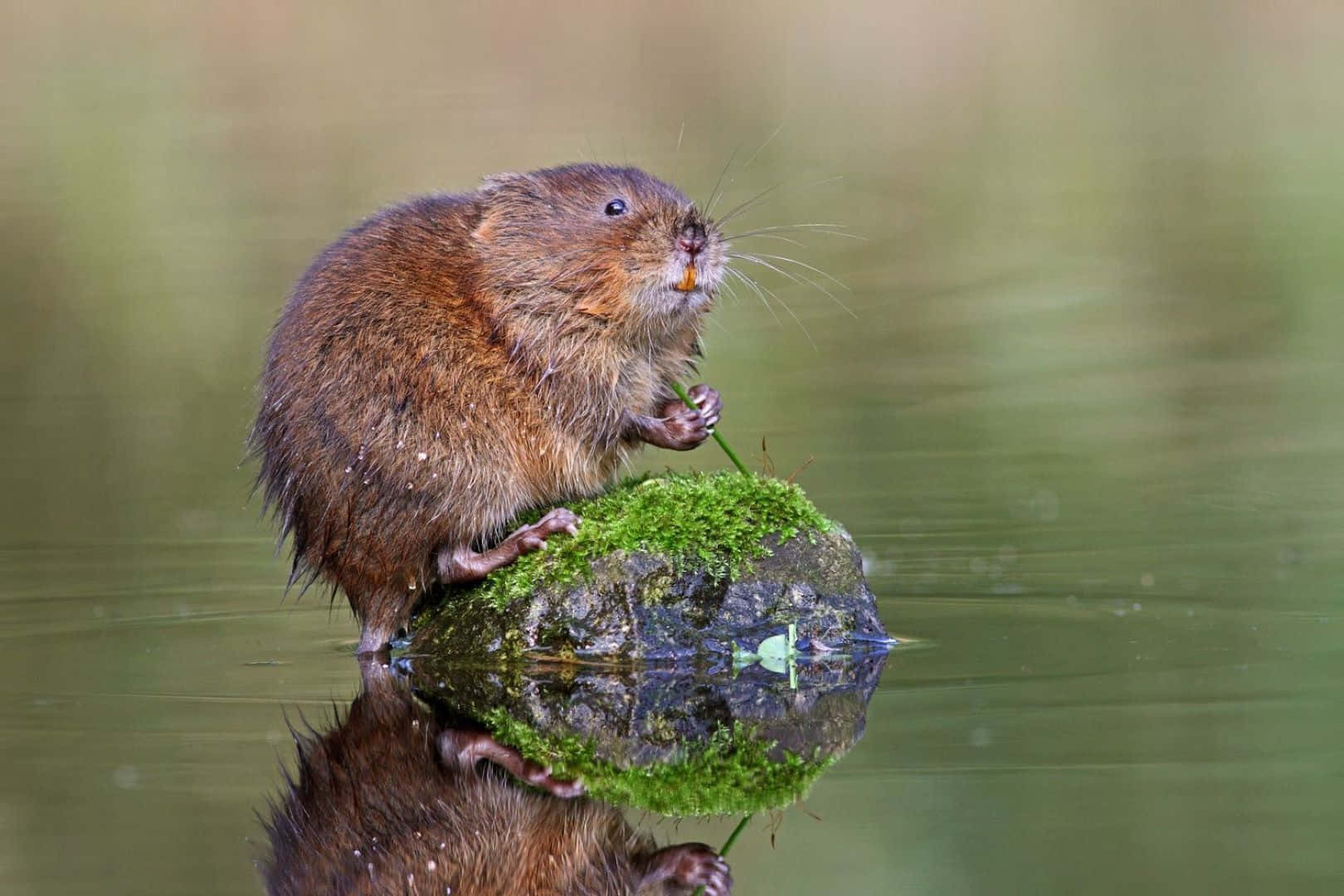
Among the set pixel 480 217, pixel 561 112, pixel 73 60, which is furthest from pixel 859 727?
pixel 73 60

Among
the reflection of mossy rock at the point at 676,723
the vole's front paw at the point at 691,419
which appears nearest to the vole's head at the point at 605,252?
the vole's front paw at the point at 691,419

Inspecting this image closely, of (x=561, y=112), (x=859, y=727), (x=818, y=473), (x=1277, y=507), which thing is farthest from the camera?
(x=561, y=112)

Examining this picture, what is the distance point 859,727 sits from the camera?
5.66 meters

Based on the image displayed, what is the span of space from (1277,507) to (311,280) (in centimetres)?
412

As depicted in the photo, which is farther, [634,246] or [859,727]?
[634,246]

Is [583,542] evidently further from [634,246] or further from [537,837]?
[537,837]

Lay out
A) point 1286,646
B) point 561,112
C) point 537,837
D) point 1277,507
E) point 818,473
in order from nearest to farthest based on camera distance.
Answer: point 537,837 < point 1286,646 < point 1277,507 < point 818,473 < point 561,112

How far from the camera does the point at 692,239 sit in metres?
6.76

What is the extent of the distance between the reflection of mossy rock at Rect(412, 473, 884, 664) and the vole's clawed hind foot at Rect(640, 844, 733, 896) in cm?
169

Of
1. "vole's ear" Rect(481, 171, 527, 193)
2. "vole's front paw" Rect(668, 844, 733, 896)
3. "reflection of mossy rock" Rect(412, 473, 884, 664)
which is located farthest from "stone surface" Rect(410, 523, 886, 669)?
"vole's front paw" Rect(668, 844, 733, 896)

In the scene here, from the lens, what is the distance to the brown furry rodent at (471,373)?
6566mm

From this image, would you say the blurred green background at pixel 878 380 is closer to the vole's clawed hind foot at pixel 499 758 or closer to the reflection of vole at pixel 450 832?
the reflection of vole at pixel 450 832

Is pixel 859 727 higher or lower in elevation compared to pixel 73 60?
→ higher

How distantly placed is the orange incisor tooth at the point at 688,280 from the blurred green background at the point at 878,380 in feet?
4.33
